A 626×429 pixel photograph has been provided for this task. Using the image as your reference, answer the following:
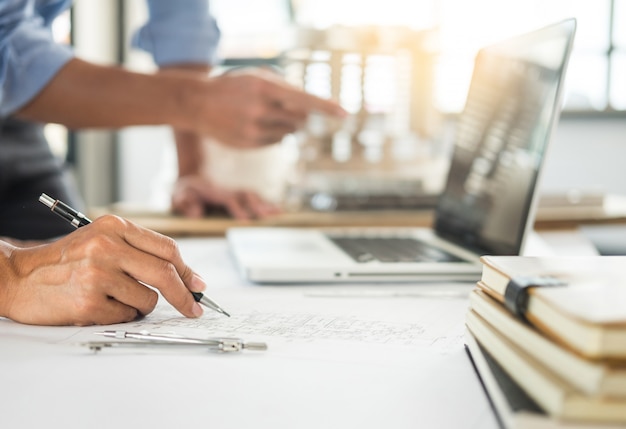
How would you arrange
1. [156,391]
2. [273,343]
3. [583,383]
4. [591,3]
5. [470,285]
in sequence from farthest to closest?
[591,3]
[470,285]
[273,343]
[156,391]
[583,383]

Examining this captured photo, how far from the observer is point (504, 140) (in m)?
1.01

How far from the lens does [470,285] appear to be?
0.93 meters

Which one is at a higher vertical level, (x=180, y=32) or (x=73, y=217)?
(x=180, y=32)

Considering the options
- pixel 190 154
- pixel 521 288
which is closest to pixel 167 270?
pixel 521 288

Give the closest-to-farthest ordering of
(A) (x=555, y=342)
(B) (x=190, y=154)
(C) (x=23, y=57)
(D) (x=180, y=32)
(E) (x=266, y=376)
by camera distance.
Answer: (A) (x=555, y=342) → (E) (x=266, y=376) → (C) (x=23, y=57) → (D) (x=180, y=32) → (B) (x=190, y=154)

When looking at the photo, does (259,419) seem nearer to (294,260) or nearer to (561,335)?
(561,335)

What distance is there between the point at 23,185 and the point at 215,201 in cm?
46

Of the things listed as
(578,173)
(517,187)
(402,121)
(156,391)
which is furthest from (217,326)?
(578,173)

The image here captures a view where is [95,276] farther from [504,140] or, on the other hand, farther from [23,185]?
[23,185]

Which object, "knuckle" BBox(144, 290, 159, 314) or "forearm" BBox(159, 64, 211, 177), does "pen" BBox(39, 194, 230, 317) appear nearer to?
"knuckle" BBox(144, 290, 159, 314)

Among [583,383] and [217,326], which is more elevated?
[583,383]

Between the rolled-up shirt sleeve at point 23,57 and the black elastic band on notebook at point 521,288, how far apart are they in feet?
3.06

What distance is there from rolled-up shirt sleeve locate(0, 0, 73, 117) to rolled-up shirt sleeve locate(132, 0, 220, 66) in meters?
0.47

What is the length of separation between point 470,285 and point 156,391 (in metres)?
0.53
